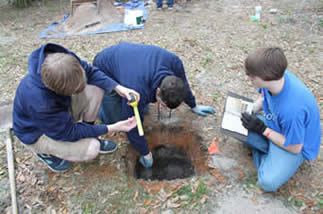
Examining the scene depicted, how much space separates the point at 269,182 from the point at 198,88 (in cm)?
178

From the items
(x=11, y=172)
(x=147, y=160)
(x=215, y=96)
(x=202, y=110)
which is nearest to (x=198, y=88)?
(x=215, y=96)

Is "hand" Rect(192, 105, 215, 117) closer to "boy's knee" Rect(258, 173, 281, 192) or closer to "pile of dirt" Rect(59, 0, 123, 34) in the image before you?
"boy's knee" Rect(258, 173, 281, 192)

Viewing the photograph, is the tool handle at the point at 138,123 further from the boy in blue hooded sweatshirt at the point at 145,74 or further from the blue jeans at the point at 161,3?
the blue jeans at the point at 161,3

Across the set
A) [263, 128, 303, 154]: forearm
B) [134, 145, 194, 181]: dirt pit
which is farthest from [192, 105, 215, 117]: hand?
[263, 128, 303, 154]: forearm

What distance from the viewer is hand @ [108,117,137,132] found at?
6.99 ft

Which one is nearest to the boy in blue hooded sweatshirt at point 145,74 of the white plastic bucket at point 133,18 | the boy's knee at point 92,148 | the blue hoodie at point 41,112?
the boy's knee at point 92,148

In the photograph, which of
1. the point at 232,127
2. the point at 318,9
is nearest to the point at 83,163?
the point at 232,127

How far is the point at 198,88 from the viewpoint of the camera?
3535 millimetres

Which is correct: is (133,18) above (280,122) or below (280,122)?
above

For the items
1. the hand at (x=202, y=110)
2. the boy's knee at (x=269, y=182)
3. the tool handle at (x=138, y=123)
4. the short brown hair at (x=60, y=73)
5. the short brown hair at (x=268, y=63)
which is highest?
the short brown hair at (x=268, y=63)

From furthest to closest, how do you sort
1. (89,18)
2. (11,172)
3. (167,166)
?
(89,18)
(167,166)
(11,172)

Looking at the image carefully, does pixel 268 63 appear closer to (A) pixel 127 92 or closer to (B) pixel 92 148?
(A) pixel 127 92

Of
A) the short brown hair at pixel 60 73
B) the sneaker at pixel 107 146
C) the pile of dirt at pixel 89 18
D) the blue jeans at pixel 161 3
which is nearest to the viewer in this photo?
the short brown hair at pixel 60 73

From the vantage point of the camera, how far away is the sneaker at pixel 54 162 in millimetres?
2342
